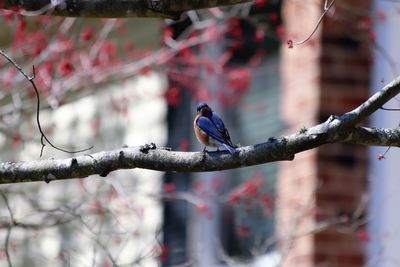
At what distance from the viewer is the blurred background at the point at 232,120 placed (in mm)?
6062

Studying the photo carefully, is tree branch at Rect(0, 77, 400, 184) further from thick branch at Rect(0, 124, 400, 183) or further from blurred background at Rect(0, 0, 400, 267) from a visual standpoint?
blurred background at Rect(0, 0, 400, 267)

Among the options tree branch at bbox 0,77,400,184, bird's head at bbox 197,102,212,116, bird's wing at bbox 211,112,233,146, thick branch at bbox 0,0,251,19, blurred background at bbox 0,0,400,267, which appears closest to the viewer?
tree branch at bbox 0,77,400,184

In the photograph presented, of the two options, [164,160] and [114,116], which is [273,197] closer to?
[114,116]

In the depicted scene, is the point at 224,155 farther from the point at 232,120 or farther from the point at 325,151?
the point at 232,120

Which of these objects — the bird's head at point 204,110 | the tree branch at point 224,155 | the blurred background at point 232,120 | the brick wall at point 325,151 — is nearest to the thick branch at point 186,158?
the tree branch at point 224,155

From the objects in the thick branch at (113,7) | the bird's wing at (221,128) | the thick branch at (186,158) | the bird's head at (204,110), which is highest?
the thick branch at (113,7)

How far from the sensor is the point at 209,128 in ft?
13.6

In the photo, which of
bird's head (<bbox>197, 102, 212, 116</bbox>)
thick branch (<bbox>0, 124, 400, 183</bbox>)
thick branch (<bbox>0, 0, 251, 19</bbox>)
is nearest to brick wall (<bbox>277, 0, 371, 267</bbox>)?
bird's head (<bbox>197, 102, 212, 116</bbox>)

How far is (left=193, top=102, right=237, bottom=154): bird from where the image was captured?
12.9 feet

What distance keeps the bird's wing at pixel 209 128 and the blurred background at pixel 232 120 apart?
125 cm

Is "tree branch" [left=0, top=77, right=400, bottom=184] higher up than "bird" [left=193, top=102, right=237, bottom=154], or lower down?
lower down

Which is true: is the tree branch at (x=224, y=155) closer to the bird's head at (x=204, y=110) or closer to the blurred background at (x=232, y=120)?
the bird's head at (x=204, y=110)

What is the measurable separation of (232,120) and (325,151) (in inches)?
54.3

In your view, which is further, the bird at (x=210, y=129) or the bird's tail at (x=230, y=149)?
the bird at (x=210, y=129)
